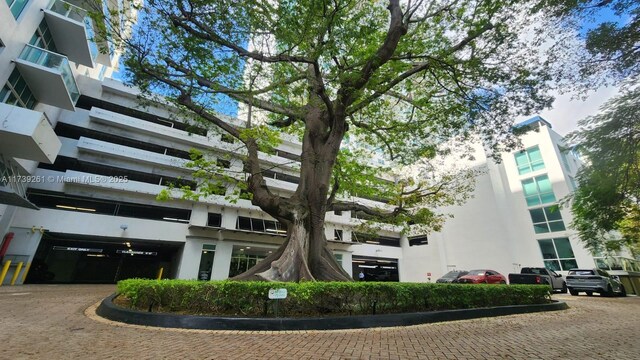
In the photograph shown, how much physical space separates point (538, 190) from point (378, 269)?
17.2 metres

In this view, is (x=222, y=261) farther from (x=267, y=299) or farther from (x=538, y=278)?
(x=538, y=278)

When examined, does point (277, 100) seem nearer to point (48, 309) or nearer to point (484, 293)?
point (48, 309)

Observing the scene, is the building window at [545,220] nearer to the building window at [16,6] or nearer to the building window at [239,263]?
the building window at [239,263]

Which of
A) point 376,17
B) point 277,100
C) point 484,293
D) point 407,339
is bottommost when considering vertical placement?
point 407,339

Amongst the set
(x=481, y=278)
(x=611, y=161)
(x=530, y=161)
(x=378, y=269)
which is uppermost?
(x=530, y=161)

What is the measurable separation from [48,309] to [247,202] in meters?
15.7

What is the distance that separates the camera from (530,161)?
26.2m

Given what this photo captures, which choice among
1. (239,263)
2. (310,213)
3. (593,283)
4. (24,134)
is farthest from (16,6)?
(593,283)

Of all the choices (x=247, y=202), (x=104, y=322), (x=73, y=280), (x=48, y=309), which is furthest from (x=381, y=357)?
(x=73, y=280)

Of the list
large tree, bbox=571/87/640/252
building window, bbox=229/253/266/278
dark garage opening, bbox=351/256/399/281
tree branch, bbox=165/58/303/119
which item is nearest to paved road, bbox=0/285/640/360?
large tree, bbox=571/87/640/252

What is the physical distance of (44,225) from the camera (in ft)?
54.7

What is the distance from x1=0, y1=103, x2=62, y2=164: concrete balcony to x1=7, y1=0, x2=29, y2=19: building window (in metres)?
3.99

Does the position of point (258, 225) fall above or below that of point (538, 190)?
below

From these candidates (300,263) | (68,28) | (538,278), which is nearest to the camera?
(300,263)
